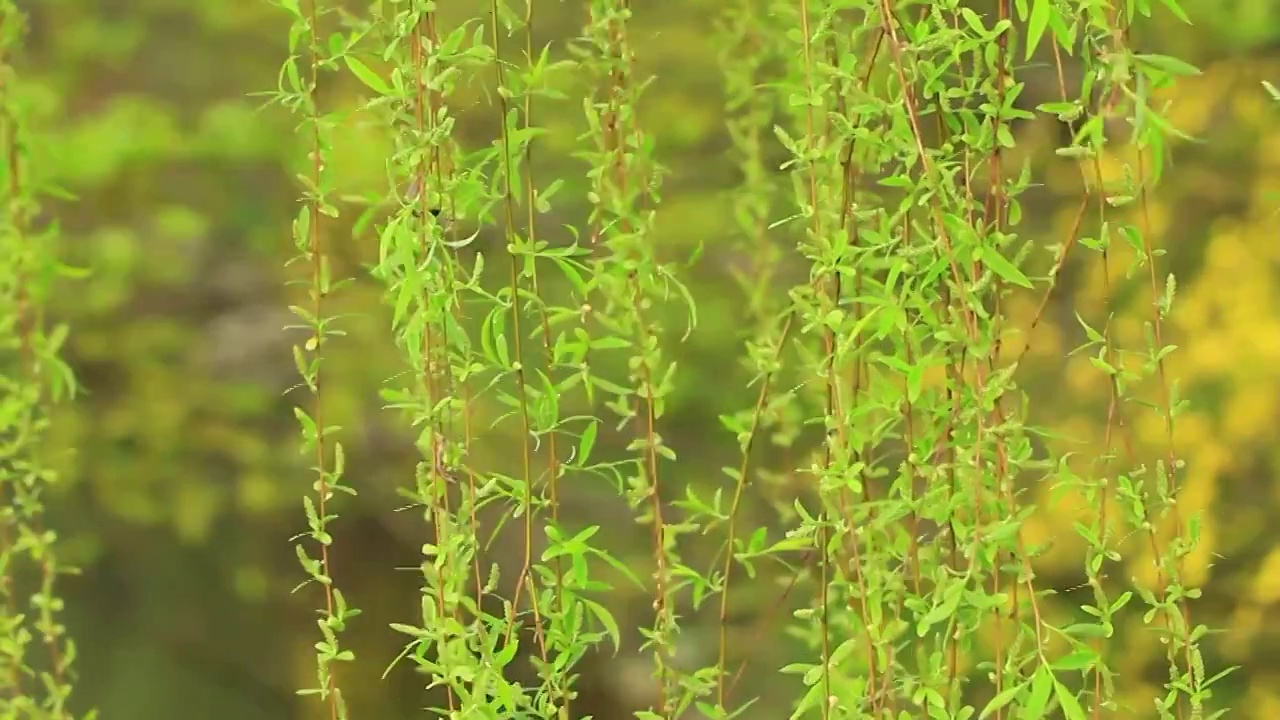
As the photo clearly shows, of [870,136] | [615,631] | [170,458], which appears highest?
[870,136]

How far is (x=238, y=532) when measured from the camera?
1687mm

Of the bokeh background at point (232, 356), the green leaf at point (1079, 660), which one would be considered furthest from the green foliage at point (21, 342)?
the green leaf at point (1079, 660)

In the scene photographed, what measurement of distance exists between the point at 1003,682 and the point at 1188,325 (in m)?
0.90

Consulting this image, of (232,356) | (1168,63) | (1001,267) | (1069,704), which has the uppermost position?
(1168,63)

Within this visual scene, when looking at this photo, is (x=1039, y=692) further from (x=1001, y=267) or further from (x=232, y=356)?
(x=232, y=356)

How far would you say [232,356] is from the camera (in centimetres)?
170

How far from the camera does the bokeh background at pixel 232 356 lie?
1578 mm

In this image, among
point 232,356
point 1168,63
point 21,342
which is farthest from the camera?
point 232,356

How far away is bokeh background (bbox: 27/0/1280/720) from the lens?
62.1 inches

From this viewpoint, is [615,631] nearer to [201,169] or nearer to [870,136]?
[870,136]

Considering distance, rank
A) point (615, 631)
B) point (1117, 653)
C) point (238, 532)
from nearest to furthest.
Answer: point (615, 631), point (1117, 653), point (238, 532)

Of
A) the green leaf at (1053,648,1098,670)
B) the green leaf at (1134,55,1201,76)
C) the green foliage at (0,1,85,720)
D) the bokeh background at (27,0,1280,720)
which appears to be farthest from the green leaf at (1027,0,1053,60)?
the bokeh background at (27,0,1280,720)

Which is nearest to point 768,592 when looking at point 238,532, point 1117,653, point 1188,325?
point 1117,653

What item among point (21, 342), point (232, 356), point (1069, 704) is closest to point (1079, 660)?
point (1069, 704)
